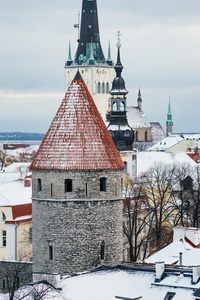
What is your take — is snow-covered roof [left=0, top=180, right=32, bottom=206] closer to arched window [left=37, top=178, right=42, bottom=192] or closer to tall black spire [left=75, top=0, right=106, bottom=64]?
arched window [left=37, top=178, right=42, bottom=192]

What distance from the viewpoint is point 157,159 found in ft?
341

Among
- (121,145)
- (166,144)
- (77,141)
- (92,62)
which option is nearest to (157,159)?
(121,145)

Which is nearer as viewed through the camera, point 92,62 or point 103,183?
point 103,183

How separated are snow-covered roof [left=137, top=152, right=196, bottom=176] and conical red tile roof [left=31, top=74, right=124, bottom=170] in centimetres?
5373

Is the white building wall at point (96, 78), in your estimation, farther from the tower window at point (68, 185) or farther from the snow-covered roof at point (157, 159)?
the tower window at point (68, 185)

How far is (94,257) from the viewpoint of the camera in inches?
1528

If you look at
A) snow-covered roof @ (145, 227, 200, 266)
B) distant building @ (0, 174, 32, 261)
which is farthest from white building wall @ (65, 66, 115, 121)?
snow-covered roof @ (145, 227, 200, 266)

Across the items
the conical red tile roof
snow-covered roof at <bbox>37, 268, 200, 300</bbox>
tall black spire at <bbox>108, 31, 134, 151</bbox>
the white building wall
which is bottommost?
snow-covered roof at <bbox>37, 268, 200, 300</bbox>

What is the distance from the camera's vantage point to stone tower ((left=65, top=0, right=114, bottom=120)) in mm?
166375

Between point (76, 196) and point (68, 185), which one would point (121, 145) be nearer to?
point (68, 185)

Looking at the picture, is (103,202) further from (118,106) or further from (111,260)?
(118,106)

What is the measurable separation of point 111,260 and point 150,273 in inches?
116

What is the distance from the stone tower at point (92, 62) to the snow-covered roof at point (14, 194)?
102060mm

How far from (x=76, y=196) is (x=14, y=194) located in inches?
979
